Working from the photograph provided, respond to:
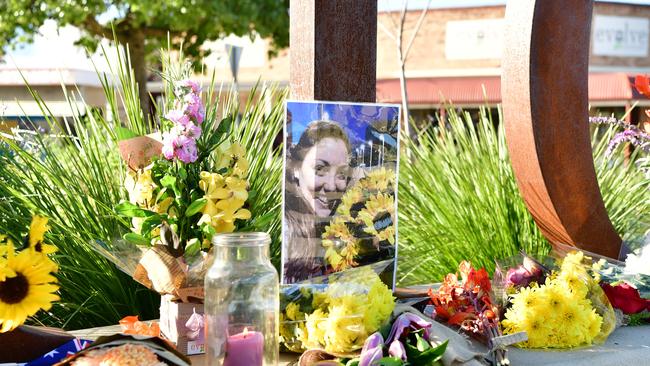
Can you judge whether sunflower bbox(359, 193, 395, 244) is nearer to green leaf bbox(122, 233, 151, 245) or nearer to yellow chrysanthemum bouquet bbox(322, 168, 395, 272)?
yellow chrysanthemum bouquet bbox(322, 168, 395, 272)

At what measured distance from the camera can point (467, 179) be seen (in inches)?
153

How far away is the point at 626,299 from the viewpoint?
89.6 inches

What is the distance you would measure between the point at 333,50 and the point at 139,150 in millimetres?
743

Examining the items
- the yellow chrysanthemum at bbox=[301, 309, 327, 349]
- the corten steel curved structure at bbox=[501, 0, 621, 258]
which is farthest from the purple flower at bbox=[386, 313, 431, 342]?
the corten steel curved structure at bbox=[501, 0, 621, 258]

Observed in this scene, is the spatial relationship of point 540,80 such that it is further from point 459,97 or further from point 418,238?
point 459,97

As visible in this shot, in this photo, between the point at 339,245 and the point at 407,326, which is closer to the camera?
the point at 407,326

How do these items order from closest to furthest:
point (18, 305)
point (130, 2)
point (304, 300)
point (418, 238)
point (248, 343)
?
point (18, 305) < point (248, 343) < point (304, 300) < point (418, 238) < point (130, 2)

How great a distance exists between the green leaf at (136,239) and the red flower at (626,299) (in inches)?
53.1

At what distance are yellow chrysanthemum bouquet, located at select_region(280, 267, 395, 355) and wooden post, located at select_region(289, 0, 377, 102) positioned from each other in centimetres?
70

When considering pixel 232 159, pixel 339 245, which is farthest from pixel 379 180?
pixel 232 159

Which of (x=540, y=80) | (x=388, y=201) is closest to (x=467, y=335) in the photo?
(x=388, y=201)

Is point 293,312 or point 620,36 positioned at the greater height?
point 620,36

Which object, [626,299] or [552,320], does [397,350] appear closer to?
[552,320]

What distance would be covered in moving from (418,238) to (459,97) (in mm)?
15223
